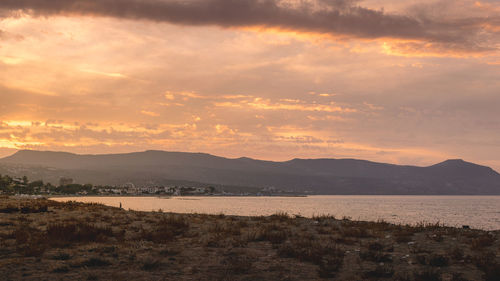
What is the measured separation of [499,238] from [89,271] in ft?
60.5

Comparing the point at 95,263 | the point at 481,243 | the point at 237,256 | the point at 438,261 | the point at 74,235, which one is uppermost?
the point at 481,243

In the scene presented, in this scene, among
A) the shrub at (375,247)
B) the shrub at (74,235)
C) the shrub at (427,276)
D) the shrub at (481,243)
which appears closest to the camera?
the shrub at (427,276)

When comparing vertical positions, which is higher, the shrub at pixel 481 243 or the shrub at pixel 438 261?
the shrub at pixel 481 243

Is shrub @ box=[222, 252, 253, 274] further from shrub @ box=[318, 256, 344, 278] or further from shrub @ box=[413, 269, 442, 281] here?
shrub @ box=[413, 269, 442, 281]

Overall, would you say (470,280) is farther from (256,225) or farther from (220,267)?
(256,225)

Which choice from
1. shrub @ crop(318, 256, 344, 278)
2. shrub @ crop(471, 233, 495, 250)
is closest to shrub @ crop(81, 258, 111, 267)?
shrub @ crop(318, 256, 344, 278)

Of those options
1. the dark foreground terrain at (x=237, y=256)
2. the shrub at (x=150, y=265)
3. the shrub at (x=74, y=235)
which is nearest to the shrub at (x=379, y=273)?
the dark foreground terrain at (x=237, y=256)

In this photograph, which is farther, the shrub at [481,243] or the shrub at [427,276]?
the shrub at [481,243]

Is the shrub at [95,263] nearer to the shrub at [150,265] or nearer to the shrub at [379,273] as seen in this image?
the shrub at [150,265]

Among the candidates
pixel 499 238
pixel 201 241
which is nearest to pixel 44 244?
pixel 201 241

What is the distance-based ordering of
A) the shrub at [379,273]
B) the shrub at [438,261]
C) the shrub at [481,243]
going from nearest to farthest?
the shrub at [379,273]
the shrub at [438,261]
the shrub at [481,243]

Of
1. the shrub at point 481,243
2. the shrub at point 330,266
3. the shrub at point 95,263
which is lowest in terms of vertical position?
the shrub at point 95,263

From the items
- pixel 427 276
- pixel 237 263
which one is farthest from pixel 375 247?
pixel 237 263

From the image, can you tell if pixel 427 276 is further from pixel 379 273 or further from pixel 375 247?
pixel 375 247
